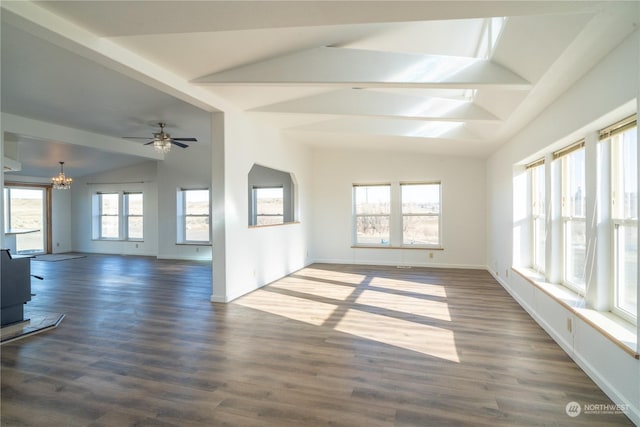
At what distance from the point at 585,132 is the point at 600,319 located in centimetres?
150

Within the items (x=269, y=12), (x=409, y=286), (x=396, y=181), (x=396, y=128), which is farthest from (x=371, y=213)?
(x=269, y=12)

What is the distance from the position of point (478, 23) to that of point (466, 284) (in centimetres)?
396

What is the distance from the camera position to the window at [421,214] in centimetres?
746

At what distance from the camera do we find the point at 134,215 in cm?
1023

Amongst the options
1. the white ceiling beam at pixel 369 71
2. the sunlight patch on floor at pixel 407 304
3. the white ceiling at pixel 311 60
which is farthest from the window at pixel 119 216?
the sunlight patch on floor at pixel 407 304

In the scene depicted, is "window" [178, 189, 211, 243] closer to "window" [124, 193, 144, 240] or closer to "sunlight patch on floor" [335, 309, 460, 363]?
"window" [124, 193, 144, 240]

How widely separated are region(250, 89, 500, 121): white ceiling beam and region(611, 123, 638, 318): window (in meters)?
1.79

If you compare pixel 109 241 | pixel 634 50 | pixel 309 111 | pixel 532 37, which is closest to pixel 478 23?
pixel 532 37

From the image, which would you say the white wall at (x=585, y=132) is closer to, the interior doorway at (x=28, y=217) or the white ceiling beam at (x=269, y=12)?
the white ceiling beam at (x=269, y=12)

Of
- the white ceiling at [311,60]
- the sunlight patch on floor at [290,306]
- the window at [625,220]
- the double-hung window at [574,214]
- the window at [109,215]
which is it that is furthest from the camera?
the window at [109,215]

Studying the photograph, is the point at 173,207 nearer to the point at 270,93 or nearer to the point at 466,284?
the point at 270,93

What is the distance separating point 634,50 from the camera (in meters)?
2.00

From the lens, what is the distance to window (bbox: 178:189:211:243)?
912 centimetres

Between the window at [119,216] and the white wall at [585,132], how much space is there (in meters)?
9.86
